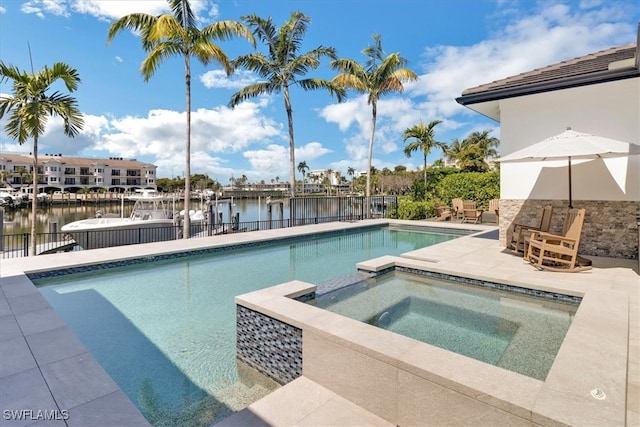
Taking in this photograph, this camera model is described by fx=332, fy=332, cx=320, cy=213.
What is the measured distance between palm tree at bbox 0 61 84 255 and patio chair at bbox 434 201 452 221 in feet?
44.1

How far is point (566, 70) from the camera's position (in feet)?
22.6

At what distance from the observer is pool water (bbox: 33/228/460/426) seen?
9.87ft

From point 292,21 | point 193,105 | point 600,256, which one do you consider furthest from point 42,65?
point 600,256

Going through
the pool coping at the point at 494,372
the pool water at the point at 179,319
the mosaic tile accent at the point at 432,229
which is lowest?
the pool water at the point at 179,319

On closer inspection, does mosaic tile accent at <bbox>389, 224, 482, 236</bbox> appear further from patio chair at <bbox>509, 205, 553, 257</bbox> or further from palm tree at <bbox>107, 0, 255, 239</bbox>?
palm tree at <bbox>107, 0, 255, 239</bbox>

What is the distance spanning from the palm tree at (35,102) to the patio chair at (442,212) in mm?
13449

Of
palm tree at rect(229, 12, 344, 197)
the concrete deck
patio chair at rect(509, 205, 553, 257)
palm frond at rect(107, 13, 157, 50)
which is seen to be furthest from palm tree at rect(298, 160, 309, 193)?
the concrete deck

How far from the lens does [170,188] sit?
74.7 metres

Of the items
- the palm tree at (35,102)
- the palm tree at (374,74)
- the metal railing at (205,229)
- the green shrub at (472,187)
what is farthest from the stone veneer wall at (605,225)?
the palm tree at (35,102)

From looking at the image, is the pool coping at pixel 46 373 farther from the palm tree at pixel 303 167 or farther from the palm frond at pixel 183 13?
the palm tree at pixel 303 167

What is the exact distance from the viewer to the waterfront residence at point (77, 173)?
58.6 meters

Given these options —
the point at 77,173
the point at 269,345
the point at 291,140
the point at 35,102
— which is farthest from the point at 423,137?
the point at 77,173

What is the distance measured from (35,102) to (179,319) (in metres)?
7.51

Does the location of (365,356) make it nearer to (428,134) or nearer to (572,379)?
(572,379)
